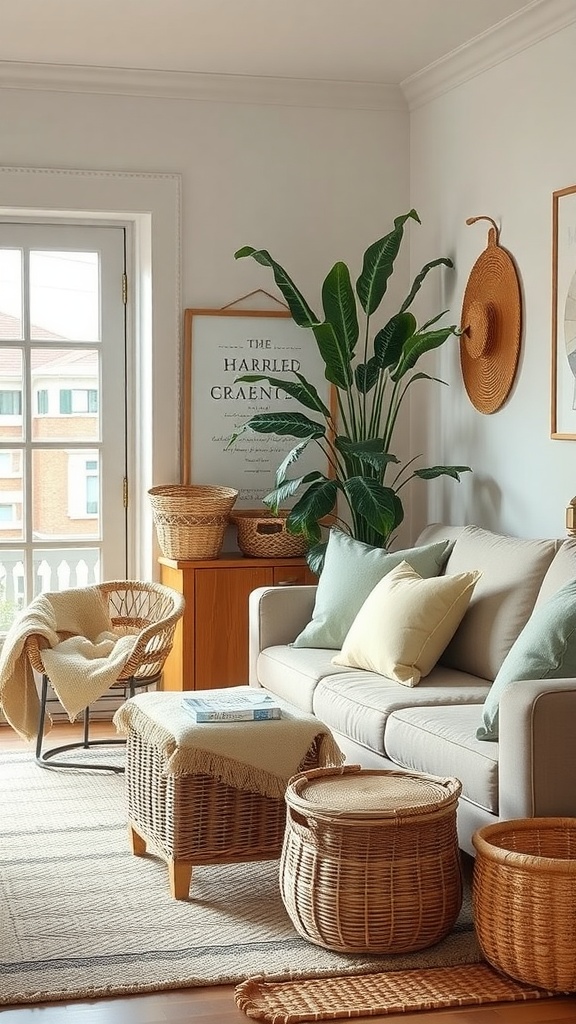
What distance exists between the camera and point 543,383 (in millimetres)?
4457

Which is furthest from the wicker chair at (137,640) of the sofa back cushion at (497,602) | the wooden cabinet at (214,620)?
the sofa back cushion at (497,602)

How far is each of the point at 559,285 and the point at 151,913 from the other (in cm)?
245

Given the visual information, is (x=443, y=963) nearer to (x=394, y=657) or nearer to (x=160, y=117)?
(x=394, y=657)

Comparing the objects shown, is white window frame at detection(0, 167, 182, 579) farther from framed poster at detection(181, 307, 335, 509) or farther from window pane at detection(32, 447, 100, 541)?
window pane at detection(32, 447, 100, 541)

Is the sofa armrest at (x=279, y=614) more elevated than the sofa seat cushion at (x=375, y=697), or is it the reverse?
the sofa armrest at (x=279, y=614)

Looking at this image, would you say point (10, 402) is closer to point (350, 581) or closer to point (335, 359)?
point (335, 359)

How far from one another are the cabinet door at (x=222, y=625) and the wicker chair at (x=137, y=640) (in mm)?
231

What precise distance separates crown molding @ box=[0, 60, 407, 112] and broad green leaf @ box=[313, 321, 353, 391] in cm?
108

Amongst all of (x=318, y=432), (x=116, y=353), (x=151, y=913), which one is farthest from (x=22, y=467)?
(x=151, y=913)

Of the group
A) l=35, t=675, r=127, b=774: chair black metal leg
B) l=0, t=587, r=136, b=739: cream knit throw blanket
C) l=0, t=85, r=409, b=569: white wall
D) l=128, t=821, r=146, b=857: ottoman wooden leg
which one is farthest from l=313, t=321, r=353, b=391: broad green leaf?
l=128, t=821, r=146, b=857: ottoman wooden leg

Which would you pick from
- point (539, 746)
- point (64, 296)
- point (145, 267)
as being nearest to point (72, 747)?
point (64, 296)

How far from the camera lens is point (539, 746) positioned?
283cm

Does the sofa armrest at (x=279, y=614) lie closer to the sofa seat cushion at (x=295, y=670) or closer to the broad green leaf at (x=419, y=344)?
the sofa seat cushion at (x=295, y=670)

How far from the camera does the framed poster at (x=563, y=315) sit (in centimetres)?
422
